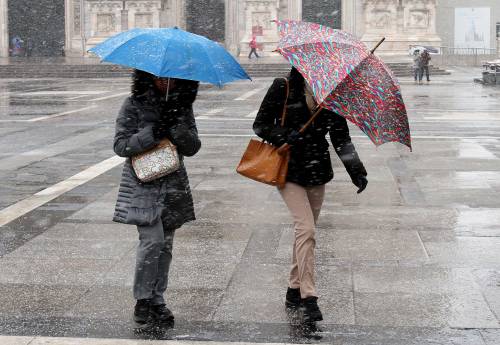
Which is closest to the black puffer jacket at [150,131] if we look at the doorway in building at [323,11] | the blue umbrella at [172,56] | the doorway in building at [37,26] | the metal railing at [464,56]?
the blue umbrella at [172,56]

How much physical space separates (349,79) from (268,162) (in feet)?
2.42

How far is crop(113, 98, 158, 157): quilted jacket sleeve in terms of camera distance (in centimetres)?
570

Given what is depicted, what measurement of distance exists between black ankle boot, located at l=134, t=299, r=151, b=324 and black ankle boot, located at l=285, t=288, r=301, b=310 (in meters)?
0.93

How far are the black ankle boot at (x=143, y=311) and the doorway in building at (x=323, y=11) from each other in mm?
46386

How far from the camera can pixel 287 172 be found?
594 cm

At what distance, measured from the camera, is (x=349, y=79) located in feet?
18.4

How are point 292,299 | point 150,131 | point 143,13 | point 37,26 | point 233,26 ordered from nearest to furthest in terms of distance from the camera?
point 150,131
point 292,299
point 143,13
point 233,26
point 37,26

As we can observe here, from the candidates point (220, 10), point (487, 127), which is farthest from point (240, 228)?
point (220, 10)

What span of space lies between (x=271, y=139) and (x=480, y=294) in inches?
73.8

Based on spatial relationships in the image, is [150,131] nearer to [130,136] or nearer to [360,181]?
[130,136]

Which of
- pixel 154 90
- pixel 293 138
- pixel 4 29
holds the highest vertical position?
pixel 4 29

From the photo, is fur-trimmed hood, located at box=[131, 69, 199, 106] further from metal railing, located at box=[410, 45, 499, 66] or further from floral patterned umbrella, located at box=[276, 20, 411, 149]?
metal railing, located at box=[410, 45, 499, 66]

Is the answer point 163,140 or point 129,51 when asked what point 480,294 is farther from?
point 129,51

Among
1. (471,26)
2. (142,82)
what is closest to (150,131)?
(142,82)
